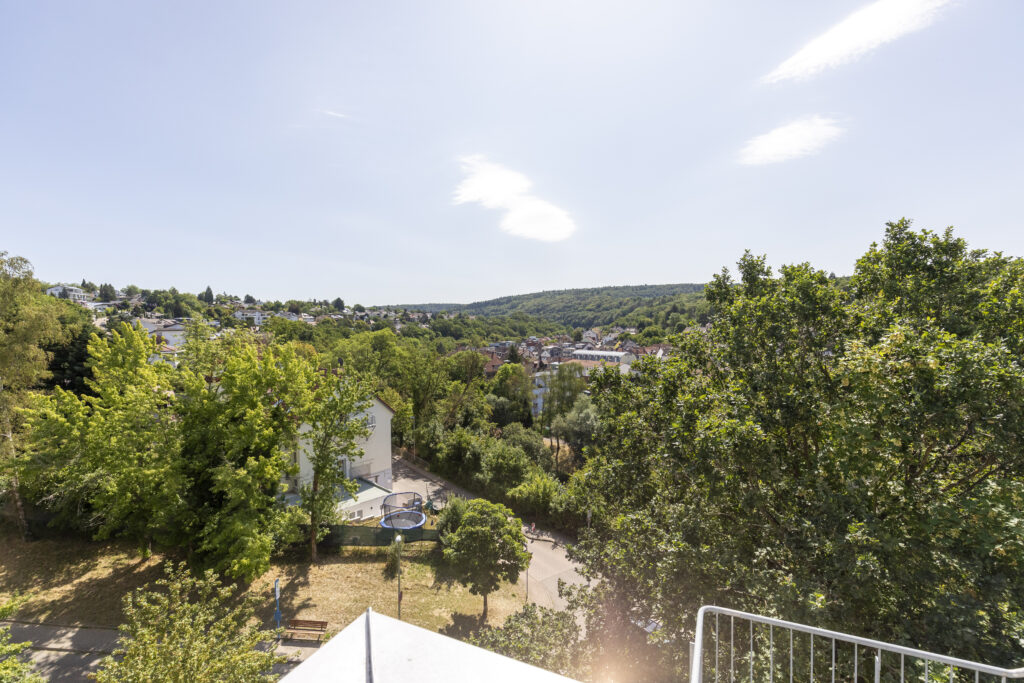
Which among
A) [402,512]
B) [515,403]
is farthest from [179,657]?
[515,403]

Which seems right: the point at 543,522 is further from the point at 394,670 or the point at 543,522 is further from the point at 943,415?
the point at 394,670

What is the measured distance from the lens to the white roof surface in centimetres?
252

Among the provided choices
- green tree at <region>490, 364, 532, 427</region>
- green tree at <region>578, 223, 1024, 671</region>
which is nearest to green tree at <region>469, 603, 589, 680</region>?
green tree at <region>578, 223, 1024, 671</region>

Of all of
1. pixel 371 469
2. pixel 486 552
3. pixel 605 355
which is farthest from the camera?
pixel 605 355

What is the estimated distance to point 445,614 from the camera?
589 inches

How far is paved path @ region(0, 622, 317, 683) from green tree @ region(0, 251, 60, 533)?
18.6ft

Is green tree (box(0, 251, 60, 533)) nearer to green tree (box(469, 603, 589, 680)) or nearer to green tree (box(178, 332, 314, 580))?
green tree (box(178, 332, 314, 580))

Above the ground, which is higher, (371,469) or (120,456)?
(120,456)

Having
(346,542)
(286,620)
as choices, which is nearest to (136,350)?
(346,542)

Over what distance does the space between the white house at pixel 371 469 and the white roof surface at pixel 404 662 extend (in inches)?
768

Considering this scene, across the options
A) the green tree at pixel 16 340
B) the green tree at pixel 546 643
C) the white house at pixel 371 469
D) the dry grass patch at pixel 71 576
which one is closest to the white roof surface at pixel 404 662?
the green tree at pixel 546 643

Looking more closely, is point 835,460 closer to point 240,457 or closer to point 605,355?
point 240,457

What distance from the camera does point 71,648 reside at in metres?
11.2

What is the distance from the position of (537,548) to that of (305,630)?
478 inches
